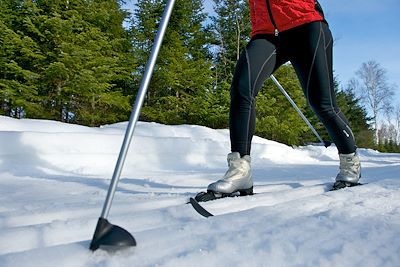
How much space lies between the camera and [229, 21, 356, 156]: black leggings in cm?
178

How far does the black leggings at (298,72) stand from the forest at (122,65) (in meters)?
9.48

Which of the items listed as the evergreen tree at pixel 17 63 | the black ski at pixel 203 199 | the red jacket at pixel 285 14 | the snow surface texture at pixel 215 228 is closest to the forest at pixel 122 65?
the evergreen tree at pixel 17 63

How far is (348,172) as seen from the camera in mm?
1908

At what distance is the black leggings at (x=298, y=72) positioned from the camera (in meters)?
1.78

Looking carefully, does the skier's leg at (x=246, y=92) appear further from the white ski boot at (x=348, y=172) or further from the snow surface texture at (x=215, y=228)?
the white ski boot at (x=348, y=172)

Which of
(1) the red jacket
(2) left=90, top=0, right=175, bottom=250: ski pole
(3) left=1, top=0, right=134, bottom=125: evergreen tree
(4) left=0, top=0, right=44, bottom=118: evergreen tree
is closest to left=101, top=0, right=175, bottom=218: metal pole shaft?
(2) left=90, top=0, right=175, bottom=250: ski pole

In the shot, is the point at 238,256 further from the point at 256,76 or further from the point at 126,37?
the point at 126,37

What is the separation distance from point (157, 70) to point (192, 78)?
1.40 metres

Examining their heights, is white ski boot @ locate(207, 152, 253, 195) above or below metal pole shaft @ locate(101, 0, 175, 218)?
below

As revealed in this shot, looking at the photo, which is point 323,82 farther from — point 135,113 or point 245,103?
point 135,113

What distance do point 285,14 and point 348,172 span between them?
911 mm

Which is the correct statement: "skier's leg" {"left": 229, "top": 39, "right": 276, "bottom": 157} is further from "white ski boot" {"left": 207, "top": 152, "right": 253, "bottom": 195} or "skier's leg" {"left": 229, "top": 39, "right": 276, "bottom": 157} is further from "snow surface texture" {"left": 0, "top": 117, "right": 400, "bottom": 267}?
"snow surface texture" {"left": 0, "top": 117, "right": 400, "bottom": 267}

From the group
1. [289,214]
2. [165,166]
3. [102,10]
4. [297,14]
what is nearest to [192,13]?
[102,10]

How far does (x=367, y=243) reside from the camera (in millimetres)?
877
